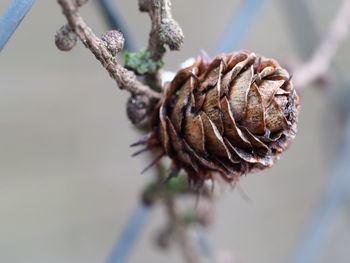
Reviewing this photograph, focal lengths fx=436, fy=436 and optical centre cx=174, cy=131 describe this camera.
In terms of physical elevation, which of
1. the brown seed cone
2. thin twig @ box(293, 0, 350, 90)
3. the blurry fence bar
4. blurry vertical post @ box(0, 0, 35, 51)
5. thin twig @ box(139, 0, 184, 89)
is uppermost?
Answer: blurry vertical post @ box(0, 0, 35, 51)

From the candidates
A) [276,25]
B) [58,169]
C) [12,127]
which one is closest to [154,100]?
[12,127]

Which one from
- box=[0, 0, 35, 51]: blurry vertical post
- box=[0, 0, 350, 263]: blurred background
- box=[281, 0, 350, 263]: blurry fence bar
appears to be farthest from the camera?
box=[0, 0, 350, 263]: blurred background

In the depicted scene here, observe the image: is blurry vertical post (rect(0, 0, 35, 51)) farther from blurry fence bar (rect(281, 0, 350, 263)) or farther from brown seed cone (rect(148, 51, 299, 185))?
blurry fence bar (rect(281, 0, 350, 263))

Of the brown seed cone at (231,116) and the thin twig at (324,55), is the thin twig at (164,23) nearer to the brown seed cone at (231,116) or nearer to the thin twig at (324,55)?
the brown seed cone at (231,116)

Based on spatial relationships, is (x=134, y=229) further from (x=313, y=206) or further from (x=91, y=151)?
(x=313, y=206)

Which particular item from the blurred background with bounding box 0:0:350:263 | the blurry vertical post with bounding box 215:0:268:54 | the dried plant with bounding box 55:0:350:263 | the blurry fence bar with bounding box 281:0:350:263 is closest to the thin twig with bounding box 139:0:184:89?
the dried plant with bounding box 55:0:350:263

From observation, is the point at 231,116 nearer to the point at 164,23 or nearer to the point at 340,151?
the point at 164,23
